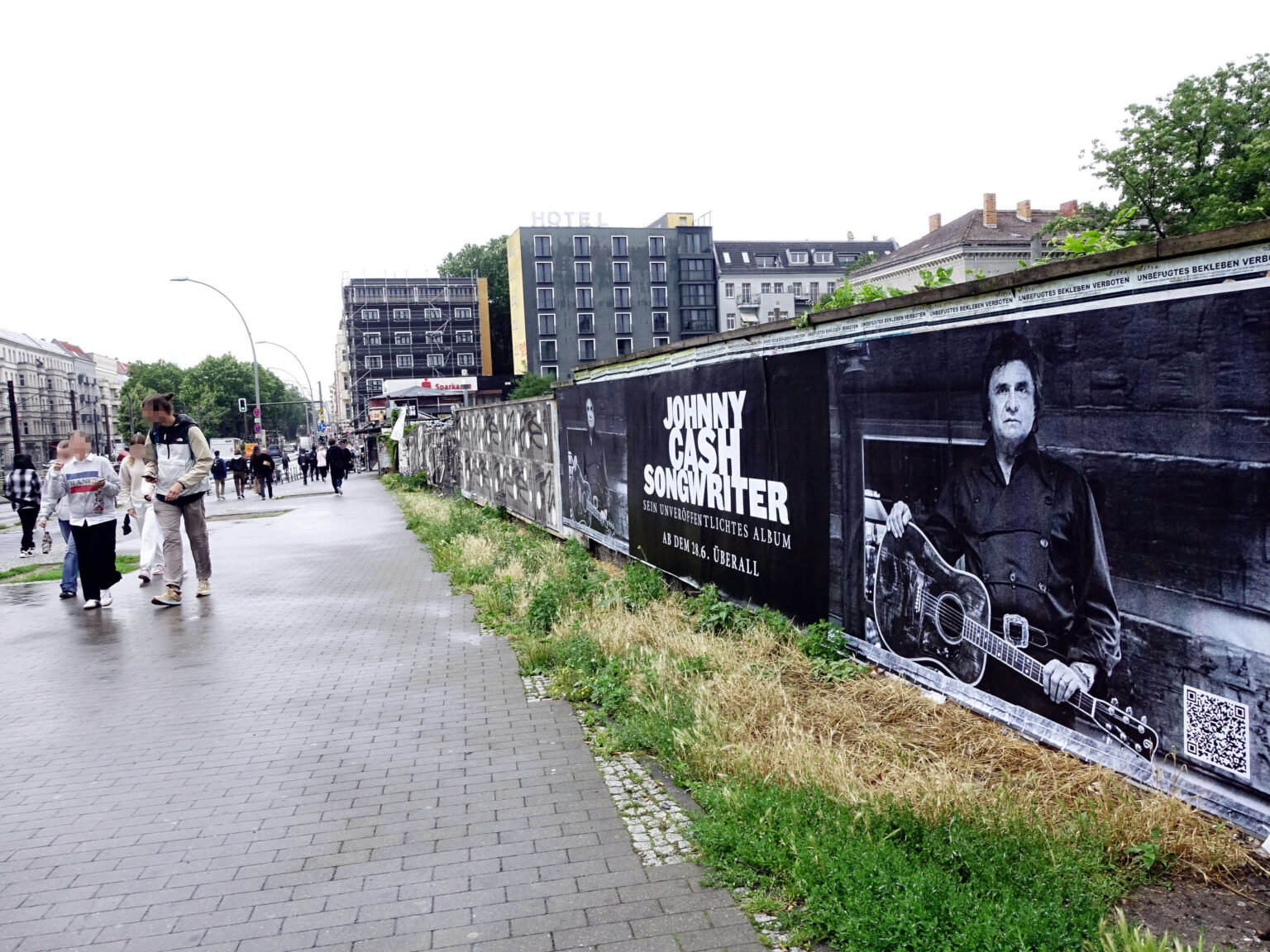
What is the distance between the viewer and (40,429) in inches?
5079

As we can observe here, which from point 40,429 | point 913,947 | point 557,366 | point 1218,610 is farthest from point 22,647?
point 40,429

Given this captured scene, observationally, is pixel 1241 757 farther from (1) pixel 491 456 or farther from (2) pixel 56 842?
(1) pixel 491 456

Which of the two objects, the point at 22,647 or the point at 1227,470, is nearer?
the point at 1227,470

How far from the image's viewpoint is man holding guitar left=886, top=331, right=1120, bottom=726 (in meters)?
3.68

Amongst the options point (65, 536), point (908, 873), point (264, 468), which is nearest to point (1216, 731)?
point (908, 873)

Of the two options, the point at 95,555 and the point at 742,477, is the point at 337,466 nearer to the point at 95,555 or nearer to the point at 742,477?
the point at 95,555

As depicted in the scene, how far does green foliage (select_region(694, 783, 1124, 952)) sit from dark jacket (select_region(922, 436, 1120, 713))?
85cm

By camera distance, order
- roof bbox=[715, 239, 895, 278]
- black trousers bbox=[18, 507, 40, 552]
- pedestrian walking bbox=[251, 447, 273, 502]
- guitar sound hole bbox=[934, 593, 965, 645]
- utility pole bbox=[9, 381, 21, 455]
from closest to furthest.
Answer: guitar sound hole bbox=[934, 593, 965, 645] → black trousers bbox=[18, 507, 40, 552] → utility pole bbox=[9, 381, 21, 455] → pedestrian walking bbox=[251, 447, 273, 502] → roof bbox=[715, 239, 895, 278]

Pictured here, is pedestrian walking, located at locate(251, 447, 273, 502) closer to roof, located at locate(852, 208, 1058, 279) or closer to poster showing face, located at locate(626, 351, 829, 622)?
poster showing face, located at locate(626, 351, 829, 622)

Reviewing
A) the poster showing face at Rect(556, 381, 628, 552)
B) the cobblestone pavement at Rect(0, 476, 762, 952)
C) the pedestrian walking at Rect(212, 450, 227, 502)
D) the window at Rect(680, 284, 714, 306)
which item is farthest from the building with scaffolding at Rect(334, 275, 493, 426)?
the cobblestone pavement at Rect(0, 476, 762, 952)

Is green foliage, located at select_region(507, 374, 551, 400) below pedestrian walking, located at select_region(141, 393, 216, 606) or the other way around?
the other way around

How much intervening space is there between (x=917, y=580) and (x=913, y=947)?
2.31 m

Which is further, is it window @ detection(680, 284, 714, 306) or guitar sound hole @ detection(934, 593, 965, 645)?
window @ detection(680, 284, 714, 306)

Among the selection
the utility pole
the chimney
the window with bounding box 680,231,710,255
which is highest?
the window with bounding box 680,231,710,255
